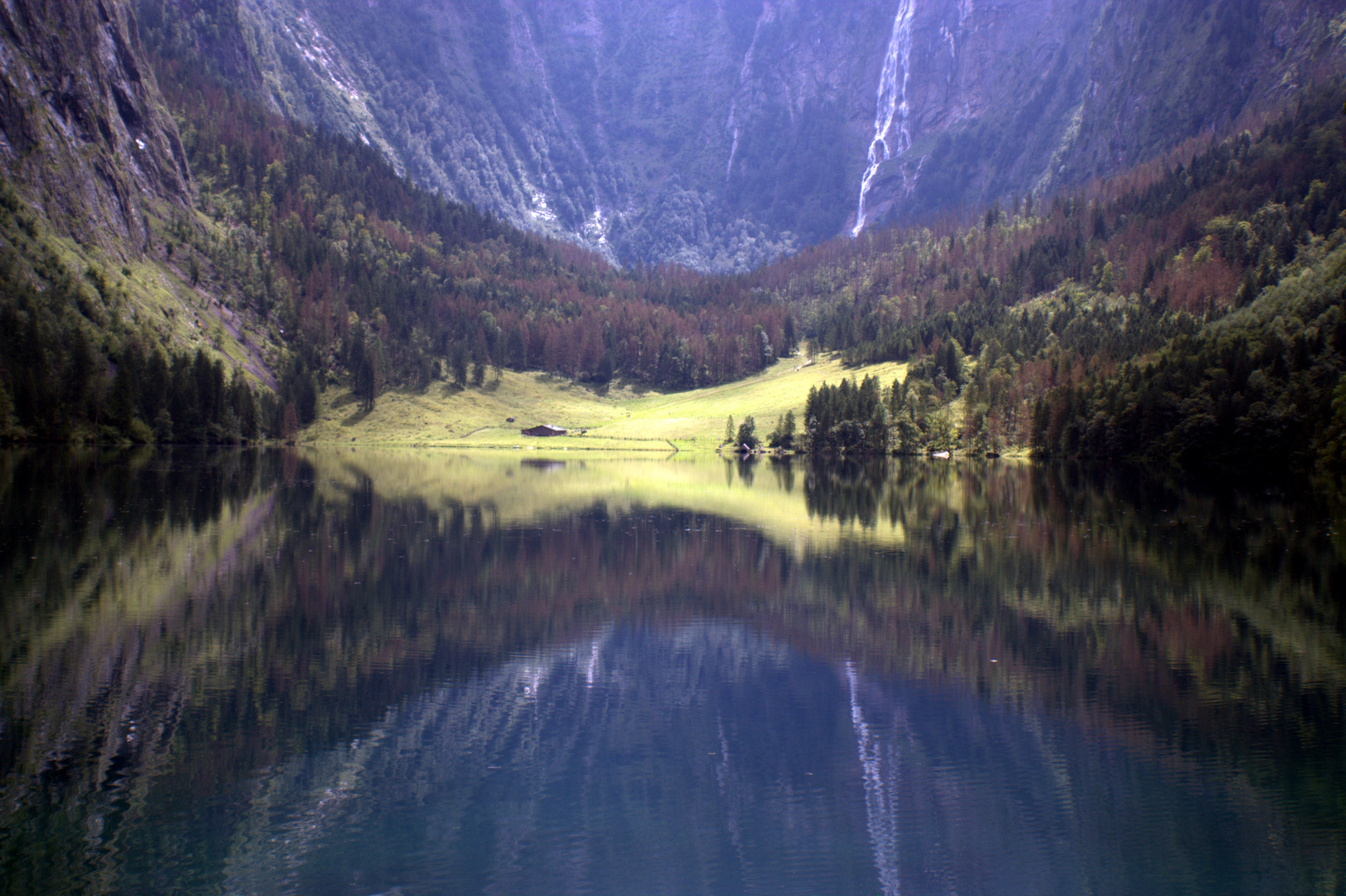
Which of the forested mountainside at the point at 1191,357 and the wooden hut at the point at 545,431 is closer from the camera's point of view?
the forested mountainside at the point at 1191,357

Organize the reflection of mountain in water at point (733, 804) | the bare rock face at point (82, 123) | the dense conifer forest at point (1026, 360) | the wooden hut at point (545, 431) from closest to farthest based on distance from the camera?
the reflection of mountain in water at point (733, 804) → the dense conifer forest at point (1026, 360) → the bare rock face at point (82, 123) → the wooden hut at point (545, 431)

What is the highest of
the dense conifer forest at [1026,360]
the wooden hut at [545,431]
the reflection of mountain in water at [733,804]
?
the dense conifer forest at [1026,360]

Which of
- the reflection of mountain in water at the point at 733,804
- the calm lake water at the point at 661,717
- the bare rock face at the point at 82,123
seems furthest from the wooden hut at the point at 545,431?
the reflection of mountain in water at the point at 733,804

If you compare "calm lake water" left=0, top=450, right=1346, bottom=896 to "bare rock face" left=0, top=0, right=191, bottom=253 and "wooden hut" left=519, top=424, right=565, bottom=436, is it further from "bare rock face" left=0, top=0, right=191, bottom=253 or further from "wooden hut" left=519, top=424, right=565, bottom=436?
"wooden hut" left=519, top=424, right=565, bottom=436

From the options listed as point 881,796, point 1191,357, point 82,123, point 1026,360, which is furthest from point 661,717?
point 82,123

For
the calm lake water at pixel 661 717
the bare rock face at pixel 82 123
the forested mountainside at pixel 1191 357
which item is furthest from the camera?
the bare rock face at pixel 82 123

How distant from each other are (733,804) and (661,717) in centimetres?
470

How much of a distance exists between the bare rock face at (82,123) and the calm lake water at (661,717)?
130 m

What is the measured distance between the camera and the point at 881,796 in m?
16.6

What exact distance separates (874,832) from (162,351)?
486ft

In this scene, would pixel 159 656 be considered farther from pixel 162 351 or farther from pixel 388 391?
pixel 388 391

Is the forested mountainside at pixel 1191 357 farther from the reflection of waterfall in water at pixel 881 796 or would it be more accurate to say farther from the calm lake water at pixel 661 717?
the reflection of waterfall in water at pixel 881 796

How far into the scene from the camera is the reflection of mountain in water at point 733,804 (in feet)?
45.8

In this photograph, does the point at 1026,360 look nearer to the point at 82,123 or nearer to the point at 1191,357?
the point at 1191,357
